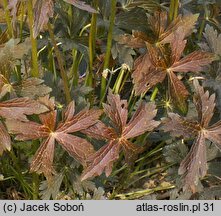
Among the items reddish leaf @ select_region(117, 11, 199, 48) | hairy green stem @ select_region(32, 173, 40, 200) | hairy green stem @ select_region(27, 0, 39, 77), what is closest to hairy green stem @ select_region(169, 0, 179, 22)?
reddish leaf @ select_region(117, 11, 199, 48)

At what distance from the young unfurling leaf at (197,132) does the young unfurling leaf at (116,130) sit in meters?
0.05

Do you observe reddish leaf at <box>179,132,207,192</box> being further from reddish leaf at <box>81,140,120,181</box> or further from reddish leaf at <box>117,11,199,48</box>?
reddish leaf at <box>117,11,199,48</box>

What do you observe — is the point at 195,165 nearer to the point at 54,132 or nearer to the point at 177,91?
the point at 177,91

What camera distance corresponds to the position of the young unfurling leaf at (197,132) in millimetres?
1214

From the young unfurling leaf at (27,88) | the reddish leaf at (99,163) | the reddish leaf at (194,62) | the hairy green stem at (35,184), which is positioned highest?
the reddish leaf at (194,62)

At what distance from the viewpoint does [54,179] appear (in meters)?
1.37

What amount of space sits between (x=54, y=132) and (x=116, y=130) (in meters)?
0.14

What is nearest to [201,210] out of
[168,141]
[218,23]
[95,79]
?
[168,141]

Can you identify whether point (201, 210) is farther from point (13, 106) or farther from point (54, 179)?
point (13, 106)

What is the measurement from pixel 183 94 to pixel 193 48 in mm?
336

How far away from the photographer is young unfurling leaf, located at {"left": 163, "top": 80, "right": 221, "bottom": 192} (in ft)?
3.98

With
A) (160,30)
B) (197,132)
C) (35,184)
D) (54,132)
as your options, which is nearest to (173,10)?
(160,30)

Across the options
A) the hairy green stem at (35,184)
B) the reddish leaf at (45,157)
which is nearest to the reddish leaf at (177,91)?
the reddish leaf at (45,157)

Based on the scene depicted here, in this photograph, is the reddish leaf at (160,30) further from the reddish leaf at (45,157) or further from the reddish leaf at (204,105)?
the reddish leaf at (45,157)
